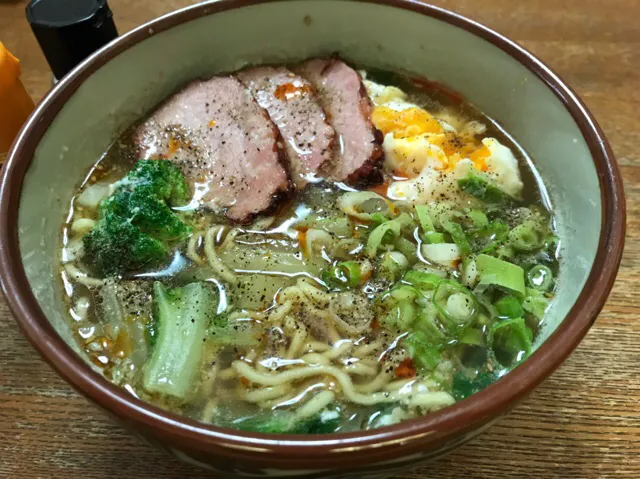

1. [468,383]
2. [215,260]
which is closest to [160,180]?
[215,260]

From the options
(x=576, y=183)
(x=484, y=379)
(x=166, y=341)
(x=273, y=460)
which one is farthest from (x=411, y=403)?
(x=576, y=183)

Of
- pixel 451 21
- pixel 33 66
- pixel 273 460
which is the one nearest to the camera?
pixel 273 460

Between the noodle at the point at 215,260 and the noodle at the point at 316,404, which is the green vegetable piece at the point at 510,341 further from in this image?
the noodle at the point at 215,260

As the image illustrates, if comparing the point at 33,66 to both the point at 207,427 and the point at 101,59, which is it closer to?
the point at 101,59

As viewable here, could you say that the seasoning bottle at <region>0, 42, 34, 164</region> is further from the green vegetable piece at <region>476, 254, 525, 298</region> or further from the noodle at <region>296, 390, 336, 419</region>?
the green vegetable piece at <region>476, 254, 525, 298</region>

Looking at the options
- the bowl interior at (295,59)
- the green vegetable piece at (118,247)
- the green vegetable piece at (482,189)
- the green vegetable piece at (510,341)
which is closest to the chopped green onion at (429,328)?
the green vegetable piece at (510,341)

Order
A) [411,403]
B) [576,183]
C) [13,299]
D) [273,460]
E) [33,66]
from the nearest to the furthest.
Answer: [273,460]
[13,299]
[411,403]
[576,183]
[33,66]
